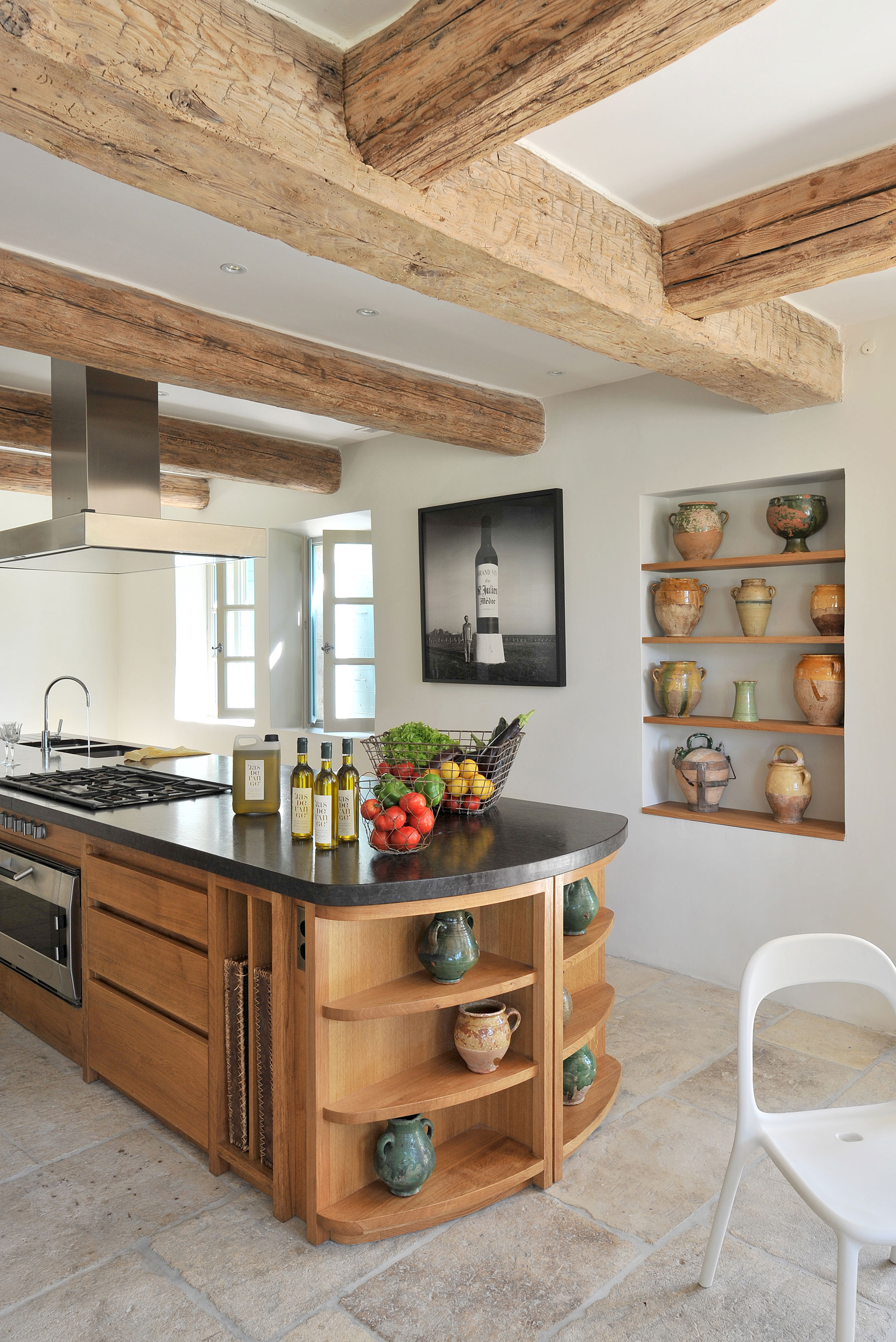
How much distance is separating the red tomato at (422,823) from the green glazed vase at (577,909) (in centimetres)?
46

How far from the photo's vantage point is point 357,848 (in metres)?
2.34

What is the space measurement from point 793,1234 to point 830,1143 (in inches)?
21.2

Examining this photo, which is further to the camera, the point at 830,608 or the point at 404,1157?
the point at 830,608

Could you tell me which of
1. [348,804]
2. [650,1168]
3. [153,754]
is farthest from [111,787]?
[650,1168]

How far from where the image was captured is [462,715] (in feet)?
15.3

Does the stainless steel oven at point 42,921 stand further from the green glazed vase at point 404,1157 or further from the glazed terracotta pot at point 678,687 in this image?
the glazed terracotta pot at point 678,687

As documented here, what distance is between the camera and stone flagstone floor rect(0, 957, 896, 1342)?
5.95 feet

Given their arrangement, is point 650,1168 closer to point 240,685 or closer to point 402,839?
point 402,839

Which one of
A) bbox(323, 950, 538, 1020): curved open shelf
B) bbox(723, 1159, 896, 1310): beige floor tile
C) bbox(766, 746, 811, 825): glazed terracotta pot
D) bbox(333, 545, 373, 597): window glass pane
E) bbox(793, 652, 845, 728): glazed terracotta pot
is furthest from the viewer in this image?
bbox(333, 545, 373, 597): window glass pane

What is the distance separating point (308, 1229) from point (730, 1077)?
1.48 m

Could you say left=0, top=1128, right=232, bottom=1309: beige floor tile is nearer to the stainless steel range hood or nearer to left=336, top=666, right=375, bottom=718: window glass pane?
the stainless steel range hood

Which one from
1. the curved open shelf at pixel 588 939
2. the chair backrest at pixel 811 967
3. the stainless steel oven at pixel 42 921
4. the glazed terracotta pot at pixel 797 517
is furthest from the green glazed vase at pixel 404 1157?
the glazed terracotta pot at pixel 797 517

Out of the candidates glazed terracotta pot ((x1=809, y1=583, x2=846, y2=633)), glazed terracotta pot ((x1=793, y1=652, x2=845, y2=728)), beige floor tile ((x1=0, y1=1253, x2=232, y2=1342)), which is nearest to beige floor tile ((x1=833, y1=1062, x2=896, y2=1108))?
glazed terracotta pot ((x1=793, y1=652, x2=845, y2=728))

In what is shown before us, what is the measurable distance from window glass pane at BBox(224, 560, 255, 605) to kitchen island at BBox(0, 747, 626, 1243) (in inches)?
145
